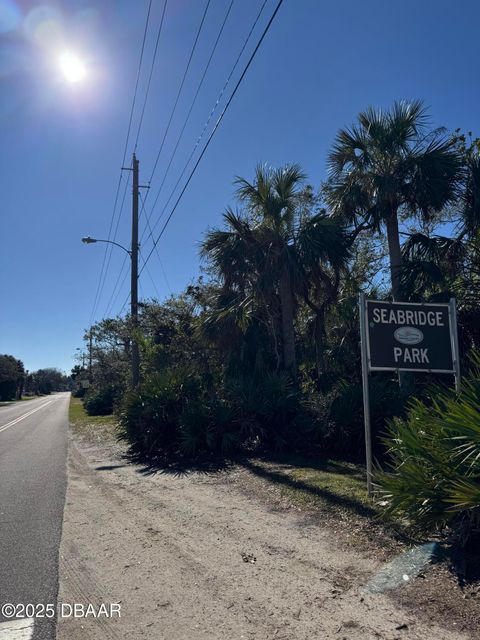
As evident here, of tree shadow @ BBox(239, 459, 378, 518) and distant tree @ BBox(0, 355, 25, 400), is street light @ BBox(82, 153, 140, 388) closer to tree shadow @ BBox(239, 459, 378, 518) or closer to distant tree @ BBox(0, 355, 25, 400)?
tree shadow @ BBox(239, 459, 378, 518)

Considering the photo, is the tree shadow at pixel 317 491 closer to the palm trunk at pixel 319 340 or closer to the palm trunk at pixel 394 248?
the palm trunk at pixel 319 340

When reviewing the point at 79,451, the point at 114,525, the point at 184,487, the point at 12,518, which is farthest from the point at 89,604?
the point at 79,451

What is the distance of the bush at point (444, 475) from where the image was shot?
4754 millimetres

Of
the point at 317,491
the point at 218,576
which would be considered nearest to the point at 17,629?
the point at 218,576

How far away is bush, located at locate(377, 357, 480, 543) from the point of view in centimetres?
475

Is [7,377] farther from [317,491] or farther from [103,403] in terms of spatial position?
[317,491]

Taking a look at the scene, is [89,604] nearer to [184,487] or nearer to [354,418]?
[184,487]

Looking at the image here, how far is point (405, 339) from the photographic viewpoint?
7684 mm

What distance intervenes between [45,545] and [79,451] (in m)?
9.86

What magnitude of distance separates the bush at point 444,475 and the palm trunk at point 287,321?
8.82m

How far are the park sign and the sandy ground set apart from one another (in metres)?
2.30

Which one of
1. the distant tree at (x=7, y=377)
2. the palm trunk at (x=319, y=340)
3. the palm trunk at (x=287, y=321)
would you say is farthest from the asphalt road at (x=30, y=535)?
the distant tree at (x=7, y=377)

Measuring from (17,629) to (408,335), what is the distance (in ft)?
19.4

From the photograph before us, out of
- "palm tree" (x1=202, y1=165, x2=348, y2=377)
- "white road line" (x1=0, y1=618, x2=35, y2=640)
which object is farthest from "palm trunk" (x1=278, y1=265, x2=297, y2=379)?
"white road line" (x1=0, y1=618, x2=35, y2=640)
